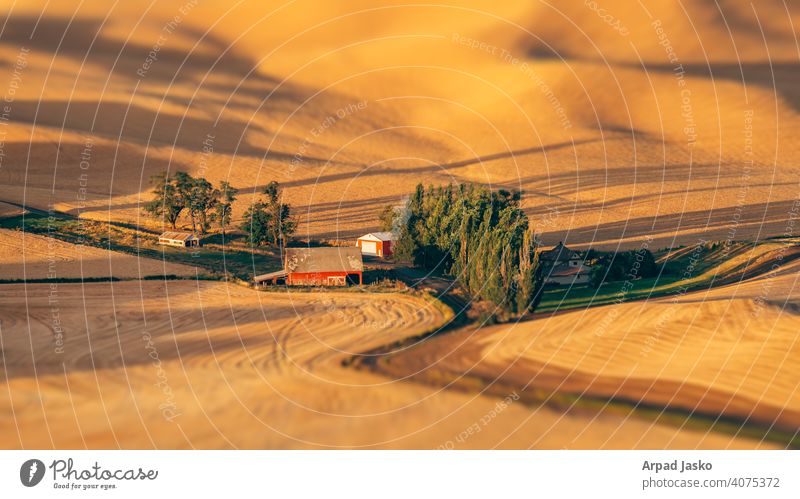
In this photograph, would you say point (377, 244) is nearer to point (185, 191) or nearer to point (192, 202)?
point (192, 202)

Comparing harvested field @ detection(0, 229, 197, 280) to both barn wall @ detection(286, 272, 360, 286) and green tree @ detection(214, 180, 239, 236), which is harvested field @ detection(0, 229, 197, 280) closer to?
barn wall @ detection(286, 272, 360, 286)

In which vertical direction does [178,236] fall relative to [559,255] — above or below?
above

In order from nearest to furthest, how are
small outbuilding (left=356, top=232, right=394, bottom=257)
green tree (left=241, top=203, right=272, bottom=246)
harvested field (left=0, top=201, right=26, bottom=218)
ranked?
1. small outbuilding (left=356, top=232, right=394, bottom=257)
2. green tree (left=241, top=203, right=272, bottom=246)
3. harvested field (left=0, top=201, right=26, bottom=218)

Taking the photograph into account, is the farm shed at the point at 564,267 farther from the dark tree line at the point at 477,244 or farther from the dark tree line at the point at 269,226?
the dark tree line at the point at 269,226

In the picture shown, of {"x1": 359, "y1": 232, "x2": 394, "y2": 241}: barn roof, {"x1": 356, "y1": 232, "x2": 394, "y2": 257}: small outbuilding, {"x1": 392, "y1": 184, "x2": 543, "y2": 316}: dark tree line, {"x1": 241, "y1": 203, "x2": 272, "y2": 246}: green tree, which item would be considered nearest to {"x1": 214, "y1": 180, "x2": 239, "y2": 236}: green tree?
{"x1": 241, "y1": 203, "x2": 272, "y2": 246}: green tree

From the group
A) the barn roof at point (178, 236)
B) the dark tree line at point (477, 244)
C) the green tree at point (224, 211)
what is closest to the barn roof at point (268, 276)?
the dark tree line at point (477, 244)

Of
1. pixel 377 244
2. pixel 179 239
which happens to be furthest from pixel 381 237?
pixel 179 239

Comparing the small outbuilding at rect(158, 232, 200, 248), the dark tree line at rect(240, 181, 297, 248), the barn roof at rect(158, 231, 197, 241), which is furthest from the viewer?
the dark tree line at rect(240, 181, 297, 248)
